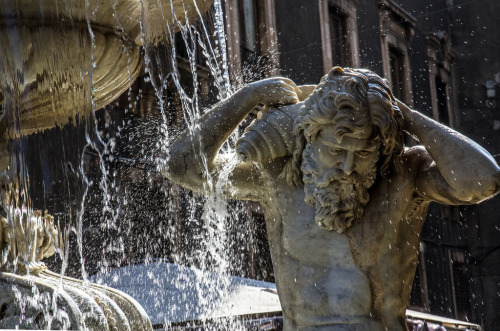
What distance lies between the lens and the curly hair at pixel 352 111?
103 inches

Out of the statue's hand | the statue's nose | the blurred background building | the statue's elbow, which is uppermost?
the blurred background building

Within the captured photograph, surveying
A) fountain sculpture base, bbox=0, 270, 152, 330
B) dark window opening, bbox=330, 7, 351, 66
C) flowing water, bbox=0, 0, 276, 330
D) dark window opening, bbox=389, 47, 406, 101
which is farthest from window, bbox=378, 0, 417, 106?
fountain sculpture base, bbox=0, 270, 152, 330

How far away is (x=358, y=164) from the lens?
8.80 feet

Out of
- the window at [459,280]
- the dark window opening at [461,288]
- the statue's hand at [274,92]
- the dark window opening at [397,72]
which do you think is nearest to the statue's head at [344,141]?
the statue's hand at [274,92]

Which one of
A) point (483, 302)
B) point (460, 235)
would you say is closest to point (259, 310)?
point (483, 302)

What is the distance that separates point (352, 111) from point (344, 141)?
0.33ft

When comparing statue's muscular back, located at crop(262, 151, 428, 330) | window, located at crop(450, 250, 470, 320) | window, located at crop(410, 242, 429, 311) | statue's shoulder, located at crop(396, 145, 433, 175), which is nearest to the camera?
statue's muscular back, located at crop(262, 151, 428, 330)

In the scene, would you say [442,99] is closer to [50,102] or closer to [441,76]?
[441,76]

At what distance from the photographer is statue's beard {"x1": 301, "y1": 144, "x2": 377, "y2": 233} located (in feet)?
8.76

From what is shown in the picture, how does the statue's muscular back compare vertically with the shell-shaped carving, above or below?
below

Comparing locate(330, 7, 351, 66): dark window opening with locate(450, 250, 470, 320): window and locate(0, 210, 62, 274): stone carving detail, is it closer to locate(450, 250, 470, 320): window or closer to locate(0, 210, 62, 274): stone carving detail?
locate(450, 250, 470, 320): window

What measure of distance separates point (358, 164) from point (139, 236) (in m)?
8.51

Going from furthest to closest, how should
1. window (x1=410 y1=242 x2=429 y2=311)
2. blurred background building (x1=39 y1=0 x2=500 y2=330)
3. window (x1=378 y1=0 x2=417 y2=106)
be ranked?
window (x1=378 y1=0 x2=417 y2=106) → window (x1=410 y1=242 x2=429 y2=311) → blurred background building (x1=39 y1=0 x2=500 y2=330)

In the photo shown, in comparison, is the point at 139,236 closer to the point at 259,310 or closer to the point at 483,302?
the point at 259,310
